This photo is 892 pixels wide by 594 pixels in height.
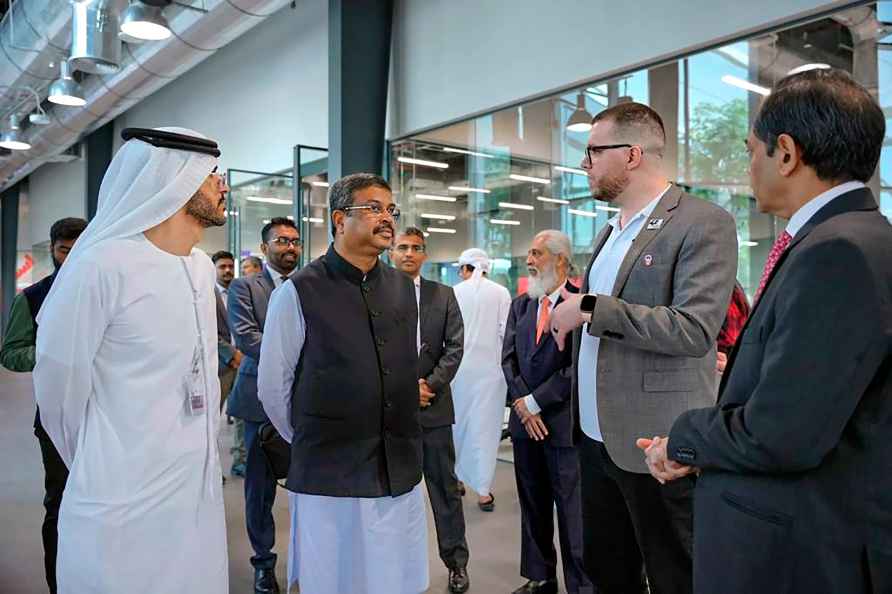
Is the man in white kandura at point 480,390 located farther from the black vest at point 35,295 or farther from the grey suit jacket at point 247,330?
the black vest at point 35,295

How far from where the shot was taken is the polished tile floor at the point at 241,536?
3.68m

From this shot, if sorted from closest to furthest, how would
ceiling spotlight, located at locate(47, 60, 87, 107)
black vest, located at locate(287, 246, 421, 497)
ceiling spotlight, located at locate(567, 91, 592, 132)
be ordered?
black vest, located at locate(287, 246, 421, 497), ceiling spotlight, located at locate(567, 91, 592, 132), ceiling spotlight, located at locate(47, 60, 87, 107)

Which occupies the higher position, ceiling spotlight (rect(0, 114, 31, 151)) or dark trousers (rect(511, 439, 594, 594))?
ceiling spotlight (rect(0, 114, 31, 151))

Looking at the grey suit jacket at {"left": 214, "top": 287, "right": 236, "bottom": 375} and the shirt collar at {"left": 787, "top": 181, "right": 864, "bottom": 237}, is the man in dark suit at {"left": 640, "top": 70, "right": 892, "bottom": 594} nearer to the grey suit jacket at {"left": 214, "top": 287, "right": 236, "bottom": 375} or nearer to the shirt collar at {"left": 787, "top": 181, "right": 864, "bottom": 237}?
the shirt collar at {"left": 787, "top": 181, "right": 864, "bottom": 237}

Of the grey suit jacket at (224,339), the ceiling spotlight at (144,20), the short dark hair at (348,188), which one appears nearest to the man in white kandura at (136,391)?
the short dark hair at (348,188)

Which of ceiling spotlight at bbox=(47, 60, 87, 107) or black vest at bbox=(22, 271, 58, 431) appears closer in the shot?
black vest at bbox=(22, 271, 58, 431)

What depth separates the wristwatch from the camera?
1978 millimetres

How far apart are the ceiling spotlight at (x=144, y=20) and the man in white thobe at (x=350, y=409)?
15.6 ft

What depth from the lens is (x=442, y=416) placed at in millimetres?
3697

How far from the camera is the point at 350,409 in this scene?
2.43 meters

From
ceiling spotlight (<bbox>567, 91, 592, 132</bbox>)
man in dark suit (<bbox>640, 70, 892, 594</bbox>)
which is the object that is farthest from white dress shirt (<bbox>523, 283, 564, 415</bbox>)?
ceiling spotlight (<bbox>567, 91, 592, 132</bbox>)

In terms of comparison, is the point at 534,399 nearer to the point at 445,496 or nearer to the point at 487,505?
the point at 445,496

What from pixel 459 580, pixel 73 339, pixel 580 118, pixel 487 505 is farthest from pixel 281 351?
pixel 580 118

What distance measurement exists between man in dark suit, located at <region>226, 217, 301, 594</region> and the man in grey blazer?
6.10 feet
